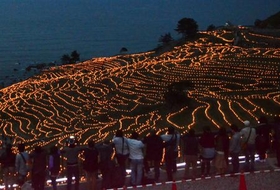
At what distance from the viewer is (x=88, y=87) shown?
1897 inches

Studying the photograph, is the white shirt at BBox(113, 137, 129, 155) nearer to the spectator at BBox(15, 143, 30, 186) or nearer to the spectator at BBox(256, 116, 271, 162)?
the spectator at BBox(15, 143, 30, 186)

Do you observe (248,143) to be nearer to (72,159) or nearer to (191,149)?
(191,149)

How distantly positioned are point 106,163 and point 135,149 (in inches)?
28.6

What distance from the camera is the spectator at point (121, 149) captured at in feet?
45.5

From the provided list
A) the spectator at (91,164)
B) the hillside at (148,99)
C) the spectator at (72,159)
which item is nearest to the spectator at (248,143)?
the spectator at (91,164)

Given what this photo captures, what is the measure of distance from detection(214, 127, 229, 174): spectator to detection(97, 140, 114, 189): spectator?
2.53 metres

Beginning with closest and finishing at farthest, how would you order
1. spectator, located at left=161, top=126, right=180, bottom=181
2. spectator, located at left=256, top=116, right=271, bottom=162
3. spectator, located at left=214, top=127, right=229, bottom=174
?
spectator, located at left=161, top=126, right=180, bottom=181
spectator, located at left=214, top=127, right=229, bottom=174
spectator, located at left=256, top=116, right=271, bottom=162

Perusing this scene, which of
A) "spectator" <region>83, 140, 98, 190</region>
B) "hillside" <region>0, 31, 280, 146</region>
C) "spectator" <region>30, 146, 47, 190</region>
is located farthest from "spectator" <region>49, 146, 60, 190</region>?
"hillside" <region>0, 31, 280, 146</region>

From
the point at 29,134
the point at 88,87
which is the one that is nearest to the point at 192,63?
the point at 88,87

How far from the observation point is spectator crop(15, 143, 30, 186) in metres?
13.4

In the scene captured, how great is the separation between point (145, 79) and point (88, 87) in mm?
4974

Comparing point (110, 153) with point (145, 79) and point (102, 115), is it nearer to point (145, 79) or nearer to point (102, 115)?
point (102, 115)

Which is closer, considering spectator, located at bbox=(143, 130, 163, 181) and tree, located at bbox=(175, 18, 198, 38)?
spectator, located at bbox=(143, 130, 163, 181)

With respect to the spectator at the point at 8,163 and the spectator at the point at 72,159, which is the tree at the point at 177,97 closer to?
the spectator at the point at 72,159
